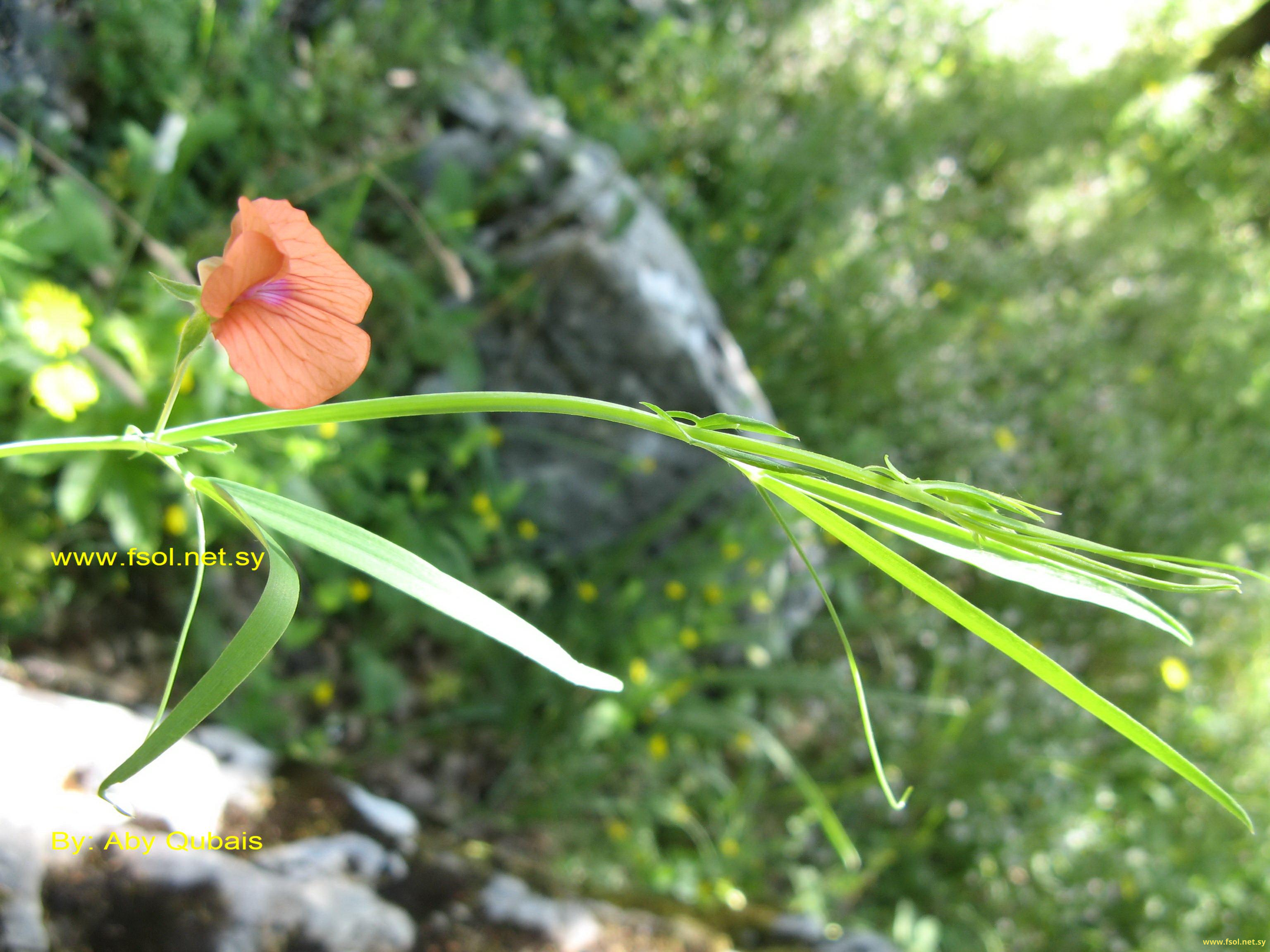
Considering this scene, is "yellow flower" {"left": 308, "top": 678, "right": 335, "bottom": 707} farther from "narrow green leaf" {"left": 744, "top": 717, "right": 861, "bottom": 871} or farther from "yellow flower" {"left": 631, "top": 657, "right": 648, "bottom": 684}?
"narrow green leaf" {"left": 744, "top": 717, "right": 861, "bottom": 871}

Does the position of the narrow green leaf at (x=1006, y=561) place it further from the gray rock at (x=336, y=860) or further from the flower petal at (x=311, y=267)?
the gray rock at (x=336, y=860)

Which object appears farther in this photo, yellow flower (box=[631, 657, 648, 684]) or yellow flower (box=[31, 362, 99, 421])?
yellow flower (box=[631, 657, 648, 684])

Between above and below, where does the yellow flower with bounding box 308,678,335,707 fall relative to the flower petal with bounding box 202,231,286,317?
above

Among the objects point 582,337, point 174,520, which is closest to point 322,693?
point 174,520

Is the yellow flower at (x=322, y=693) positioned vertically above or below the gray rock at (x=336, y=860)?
above

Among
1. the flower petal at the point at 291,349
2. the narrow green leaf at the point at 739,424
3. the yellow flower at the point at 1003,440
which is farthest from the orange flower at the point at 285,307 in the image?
the yellow flower at the point at 1003,440

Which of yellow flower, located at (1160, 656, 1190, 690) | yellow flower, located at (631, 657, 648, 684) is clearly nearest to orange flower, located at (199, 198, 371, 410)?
yellow flower, located at (631, 657, 648, 684)

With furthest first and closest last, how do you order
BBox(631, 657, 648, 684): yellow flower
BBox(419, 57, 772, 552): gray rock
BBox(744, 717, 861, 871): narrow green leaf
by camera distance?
BBox(419, 57, 772, 552): gray rock, BBox(631, 657, 648, 684): yellow flower, BBox(744, 717, 861, 871): narrow green leaf

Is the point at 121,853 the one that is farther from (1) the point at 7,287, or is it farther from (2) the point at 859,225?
(2) the point at 859,225
